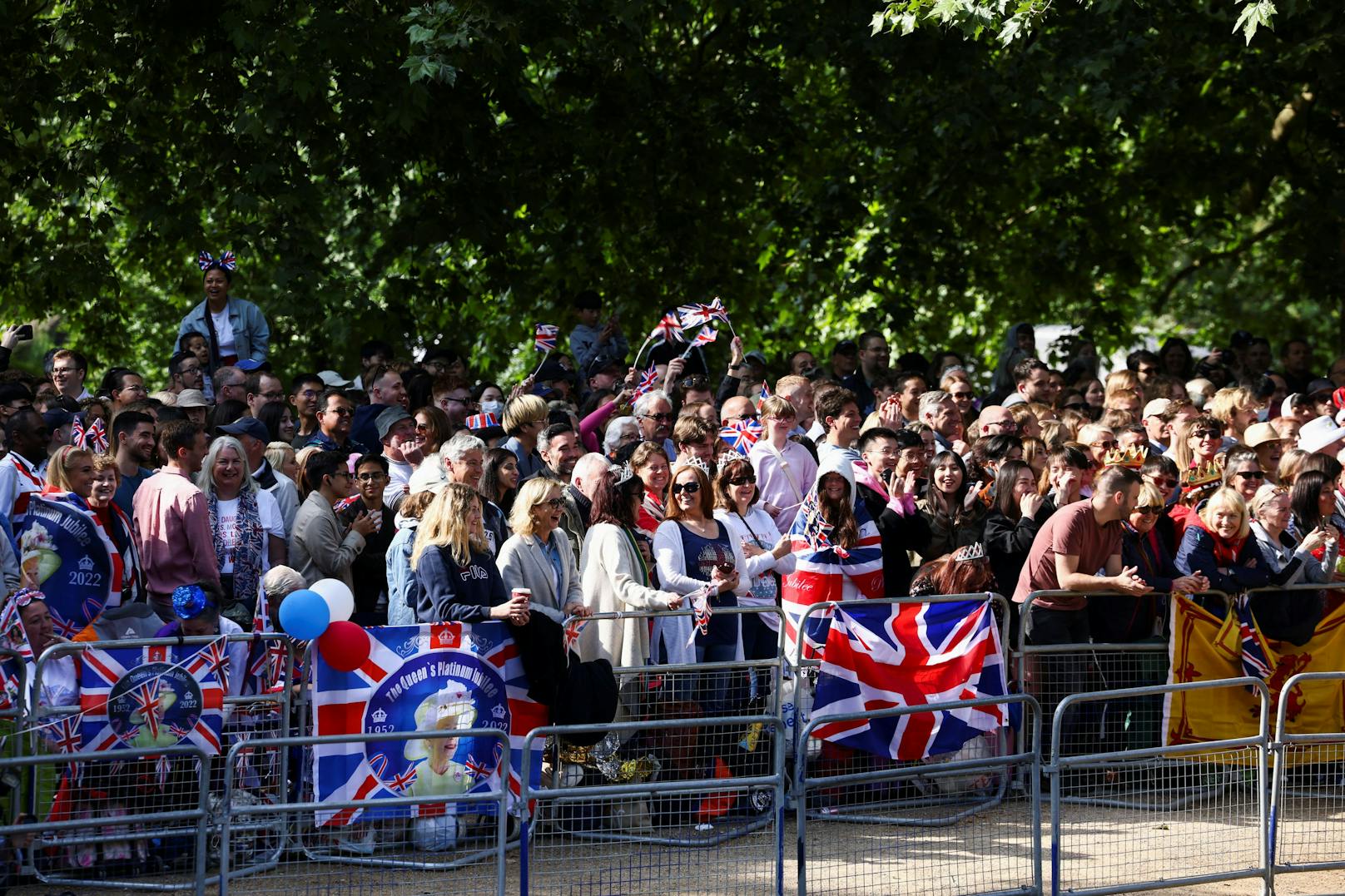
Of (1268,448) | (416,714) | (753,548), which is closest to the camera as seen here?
(416,714)

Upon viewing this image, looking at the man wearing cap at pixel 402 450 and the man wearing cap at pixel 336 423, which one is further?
the man wearing cap at pixel 336 423

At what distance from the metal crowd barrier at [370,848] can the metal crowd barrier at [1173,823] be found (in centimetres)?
255

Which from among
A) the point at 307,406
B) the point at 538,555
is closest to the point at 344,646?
the point at 538,555

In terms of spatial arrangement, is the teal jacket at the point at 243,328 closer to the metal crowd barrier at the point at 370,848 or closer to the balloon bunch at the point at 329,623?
the balloon bunch at the point at 329,623

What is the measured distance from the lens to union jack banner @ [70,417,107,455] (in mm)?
9422

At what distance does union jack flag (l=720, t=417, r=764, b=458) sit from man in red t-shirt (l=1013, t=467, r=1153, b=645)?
2.04 m

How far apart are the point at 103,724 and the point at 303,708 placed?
3.16 feet

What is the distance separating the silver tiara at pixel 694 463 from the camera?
31.3 ft

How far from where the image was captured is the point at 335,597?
26.6ft

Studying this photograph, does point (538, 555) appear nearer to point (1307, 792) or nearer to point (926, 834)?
point (926, 834)

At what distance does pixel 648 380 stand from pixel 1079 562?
171 inches

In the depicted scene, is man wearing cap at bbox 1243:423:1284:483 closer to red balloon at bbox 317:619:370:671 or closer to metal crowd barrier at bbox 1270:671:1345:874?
metal crowd barrier at bbox 1270:671:1345:874

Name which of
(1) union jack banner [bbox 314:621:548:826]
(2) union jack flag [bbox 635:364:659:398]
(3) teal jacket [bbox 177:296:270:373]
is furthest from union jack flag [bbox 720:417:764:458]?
(3) teal jacket [bbox 177:296:270:373]

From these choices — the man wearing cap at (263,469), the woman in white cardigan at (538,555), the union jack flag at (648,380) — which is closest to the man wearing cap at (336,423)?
the man wearing cap at (263,469)
